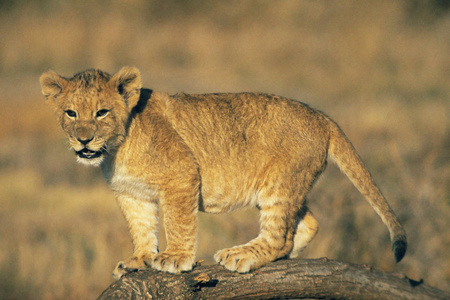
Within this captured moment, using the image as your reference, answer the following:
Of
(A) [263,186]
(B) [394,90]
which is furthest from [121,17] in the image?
(A) [263,186]

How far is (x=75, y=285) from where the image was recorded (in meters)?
15.6

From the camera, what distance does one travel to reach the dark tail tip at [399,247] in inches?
260

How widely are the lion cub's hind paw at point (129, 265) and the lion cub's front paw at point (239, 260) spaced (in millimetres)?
816

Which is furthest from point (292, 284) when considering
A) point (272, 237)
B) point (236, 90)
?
point (236, 90)

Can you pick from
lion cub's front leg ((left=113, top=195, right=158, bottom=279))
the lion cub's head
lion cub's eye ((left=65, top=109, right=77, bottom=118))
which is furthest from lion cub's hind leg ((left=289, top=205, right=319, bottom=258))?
lion cub's eye ((left=65, top=109, right=77, bottom=118))

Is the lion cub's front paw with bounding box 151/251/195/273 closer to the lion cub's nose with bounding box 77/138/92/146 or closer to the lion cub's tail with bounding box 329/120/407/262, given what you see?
the lion cub's nose with bounding box 77/138/92/146

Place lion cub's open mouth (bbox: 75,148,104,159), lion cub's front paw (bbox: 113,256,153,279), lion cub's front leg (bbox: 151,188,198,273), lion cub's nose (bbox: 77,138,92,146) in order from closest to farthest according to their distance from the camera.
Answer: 1. lion cub's nose (bbox: 77,138,92,146)
2. lion cub's open mouth (bbox: 75,148,104,159)
3. lion cub's front leg (bbox: 151,188,198,273)
4. lion cub's front paw (bbox: 113,256,153,279)

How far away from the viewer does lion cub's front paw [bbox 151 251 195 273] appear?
663cm

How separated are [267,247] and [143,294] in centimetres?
171

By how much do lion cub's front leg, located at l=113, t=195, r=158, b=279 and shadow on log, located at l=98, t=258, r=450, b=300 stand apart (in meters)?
0.77

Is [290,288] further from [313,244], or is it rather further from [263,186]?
[313,244]

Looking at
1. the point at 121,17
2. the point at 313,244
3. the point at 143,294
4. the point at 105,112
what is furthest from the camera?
the point at 121,17

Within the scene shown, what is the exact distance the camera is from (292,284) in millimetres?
6344

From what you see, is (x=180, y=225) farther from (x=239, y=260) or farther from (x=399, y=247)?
(x=399, y=247)
